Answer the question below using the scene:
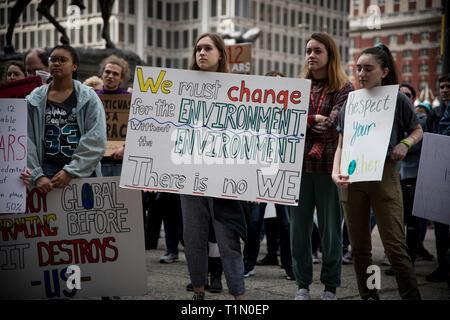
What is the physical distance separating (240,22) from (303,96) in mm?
63604

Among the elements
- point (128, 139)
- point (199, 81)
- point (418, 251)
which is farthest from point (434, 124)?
point (128, 139)

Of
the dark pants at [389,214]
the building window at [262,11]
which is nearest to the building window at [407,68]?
the building window at [262,11]

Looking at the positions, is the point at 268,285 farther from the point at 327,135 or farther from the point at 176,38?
the point at 176,38

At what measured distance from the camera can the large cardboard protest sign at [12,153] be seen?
4469 mm

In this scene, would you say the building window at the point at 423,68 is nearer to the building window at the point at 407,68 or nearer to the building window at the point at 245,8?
the building window at the point at 407,68

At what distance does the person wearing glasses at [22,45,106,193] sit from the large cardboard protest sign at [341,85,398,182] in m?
1.81

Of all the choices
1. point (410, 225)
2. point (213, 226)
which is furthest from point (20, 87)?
point (410, 225)

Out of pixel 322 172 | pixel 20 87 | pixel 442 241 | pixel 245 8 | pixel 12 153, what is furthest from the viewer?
pixel 245 8

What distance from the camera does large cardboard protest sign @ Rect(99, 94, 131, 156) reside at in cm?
676

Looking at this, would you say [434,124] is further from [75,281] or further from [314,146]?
[75,281]

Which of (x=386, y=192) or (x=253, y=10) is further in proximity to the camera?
(x=253, y=10)

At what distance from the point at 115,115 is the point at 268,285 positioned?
7.78 feet

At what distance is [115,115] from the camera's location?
682 centimetres

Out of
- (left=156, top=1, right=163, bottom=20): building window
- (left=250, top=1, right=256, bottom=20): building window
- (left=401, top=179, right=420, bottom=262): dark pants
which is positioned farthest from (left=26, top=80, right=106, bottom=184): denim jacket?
(left=250, top=1, right=256, bottom=20): building window
